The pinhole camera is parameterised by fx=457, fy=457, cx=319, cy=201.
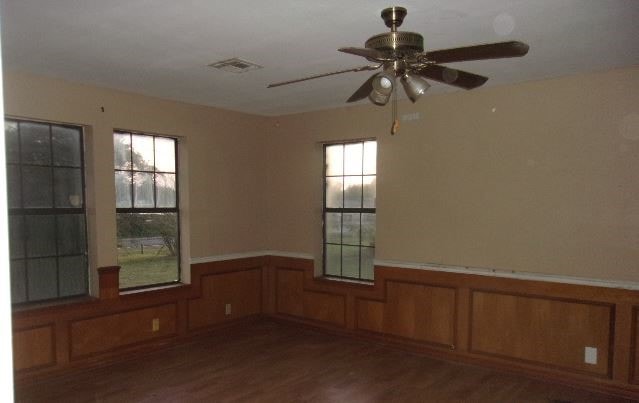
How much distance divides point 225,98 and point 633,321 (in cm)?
425

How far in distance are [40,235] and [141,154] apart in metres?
1.23

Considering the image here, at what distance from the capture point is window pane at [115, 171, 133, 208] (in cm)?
460

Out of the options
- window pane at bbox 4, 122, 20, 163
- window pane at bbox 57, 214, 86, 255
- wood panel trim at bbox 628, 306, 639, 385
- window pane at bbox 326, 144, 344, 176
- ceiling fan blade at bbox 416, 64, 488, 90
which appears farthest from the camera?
window pane at bbox 326, 144, 344, 176

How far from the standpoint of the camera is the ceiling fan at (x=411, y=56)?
2.07 m

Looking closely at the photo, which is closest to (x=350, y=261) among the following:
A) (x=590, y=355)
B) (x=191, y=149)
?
(x=191, y=149)

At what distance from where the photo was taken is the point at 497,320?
168 inches

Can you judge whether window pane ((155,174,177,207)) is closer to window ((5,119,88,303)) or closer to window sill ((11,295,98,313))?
window ((5,119,88,303))

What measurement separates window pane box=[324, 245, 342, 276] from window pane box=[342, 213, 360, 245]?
170 millimetres

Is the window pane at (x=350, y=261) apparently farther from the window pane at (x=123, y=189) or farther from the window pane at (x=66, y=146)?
the window pane at (x=66, y=146)

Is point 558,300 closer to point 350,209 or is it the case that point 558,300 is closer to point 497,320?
point 497,320

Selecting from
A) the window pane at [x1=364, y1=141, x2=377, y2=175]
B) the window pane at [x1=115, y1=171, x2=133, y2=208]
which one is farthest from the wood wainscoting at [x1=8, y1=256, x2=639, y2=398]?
the window pane at [x1=364, y1=141, x2=377, y2=175]

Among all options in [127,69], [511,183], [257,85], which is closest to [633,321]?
[511,183]

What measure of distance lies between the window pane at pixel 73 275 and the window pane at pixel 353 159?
2.96 meters

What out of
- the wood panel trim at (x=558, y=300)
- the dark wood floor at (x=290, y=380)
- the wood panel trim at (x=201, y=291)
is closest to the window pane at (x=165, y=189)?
the wood panel trim at (x=201, y=291)
